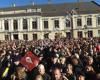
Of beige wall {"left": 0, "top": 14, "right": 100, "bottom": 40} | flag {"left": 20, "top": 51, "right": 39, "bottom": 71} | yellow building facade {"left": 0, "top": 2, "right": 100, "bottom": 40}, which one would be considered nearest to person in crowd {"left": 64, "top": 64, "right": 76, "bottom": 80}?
flag {"left": 20, "top": 51, "right": 39, "bottom": 71}

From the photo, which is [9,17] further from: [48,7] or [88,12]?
[88,12]

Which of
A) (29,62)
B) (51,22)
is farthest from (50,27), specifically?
(29,62)

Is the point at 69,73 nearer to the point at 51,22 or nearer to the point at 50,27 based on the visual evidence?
the point at 50,27

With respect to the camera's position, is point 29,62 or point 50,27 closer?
point 29,62

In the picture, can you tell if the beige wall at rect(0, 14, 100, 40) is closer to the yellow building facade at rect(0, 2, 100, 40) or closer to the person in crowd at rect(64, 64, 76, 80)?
the yellow building facade at rect(0, 2, 100, 40)

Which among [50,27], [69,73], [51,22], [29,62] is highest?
[69,73]

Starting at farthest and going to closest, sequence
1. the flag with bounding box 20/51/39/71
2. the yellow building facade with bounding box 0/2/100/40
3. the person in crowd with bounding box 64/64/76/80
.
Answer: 1. the yellow building facade with bounding box 0/2/100/40
2. the flag with bounding box 20/51/39/71
3. the person in crowd with bounding box 64/64/76/80

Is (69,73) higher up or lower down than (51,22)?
higher up

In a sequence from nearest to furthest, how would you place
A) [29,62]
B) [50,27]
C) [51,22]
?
1. [29,62]
2. [50,27]
3. [51,22]

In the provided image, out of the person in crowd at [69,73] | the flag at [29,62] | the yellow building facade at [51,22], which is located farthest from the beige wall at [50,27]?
the person in crowd at [69,73]

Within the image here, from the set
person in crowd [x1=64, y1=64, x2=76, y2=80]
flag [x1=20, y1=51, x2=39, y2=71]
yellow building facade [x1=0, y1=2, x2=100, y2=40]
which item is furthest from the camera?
yellow building facade [x1=0, y1=2, x2=100, y2=40]

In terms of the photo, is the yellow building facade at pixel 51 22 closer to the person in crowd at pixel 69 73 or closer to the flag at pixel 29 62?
the flag at pixel 29 62

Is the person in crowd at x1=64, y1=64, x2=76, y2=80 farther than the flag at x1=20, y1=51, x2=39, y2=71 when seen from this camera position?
No

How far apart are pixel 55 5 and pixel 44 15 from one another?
6816mm
